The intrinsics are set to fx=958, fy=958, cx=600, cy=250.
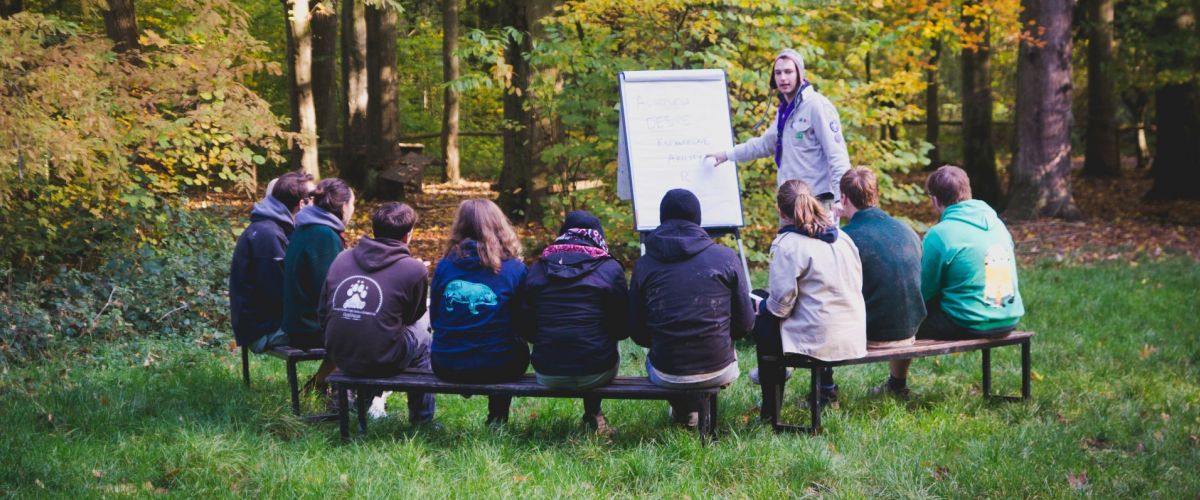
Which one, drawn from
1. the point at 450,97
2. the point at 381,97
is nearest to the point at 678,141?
the point at 381,97

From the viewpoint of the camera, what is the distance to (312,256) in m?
5.44

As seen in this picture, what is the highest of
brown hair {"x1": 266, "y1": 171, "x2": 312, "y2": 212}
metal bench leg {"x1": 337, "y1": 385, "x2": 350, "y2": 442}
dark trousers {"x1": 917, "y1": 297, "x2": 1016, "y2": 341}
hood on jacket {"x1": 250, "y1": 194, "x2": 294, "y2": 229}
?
brown hair {"x1": 266, "y1": 171, "x2": 312, "y2": 212}

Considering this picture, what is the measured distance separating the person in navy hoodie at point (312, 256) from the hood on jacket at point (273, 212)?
379 mm

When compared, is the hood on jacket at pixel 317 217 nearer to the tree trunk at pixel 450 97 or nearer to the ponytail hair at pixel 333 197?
the ponytail hair at pixel 333 197

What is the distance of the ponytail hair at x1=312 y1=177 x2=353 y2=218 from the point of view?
5.44 metres

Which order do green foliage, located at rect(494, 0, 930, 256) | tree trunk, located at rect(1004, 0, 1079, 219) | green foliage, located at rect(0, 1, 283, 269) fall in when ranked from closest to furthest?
1. green foliage, located at rect(0, 1, 283, 269)
2. green foliage, located at rect(494, 0, 930, 256)
3. tree trunk, located at rect(1004, 0, 1079, 219)

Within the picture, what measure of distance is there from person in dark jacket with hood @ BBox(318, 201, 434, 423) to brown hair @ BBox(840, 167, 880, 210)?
239cm

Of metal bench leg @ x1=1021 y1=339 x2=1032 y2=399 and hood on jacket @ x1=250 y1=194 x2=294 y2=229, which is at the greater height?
hood on jacket @ x1=250 y1=194 x2=294 y2=229

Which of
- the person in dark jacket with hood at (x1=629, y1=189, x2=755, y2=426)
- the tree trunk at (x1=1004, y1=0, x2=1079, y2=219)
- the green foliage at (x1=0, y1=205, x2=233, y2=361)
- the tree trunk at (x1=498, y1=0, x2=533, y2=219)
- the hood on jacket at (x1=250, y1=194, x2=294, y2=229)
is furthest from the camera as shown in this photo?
the tree trunk at (x1=1004, y1=0, x2=1079, y2=219)

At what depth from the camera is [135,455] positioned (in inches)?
179

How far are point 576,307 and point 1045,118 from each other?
1288cm

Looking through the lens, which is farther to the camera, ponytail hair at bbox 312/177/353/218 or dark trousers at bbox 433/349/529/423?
ponytail hair at bbox 312/177/353/218

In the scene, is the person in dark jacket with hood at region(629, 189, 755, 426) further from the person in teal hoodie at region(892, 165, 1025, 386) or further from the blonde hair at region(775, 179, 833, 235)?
the person in teal hoodie at region(892, 165, 1025, 386)

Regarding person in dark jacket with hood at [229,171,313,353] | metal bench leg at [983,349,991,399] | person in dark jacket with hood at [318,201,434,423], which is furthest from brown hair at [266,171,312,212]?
metal bench leg at [983,349,991,399]
